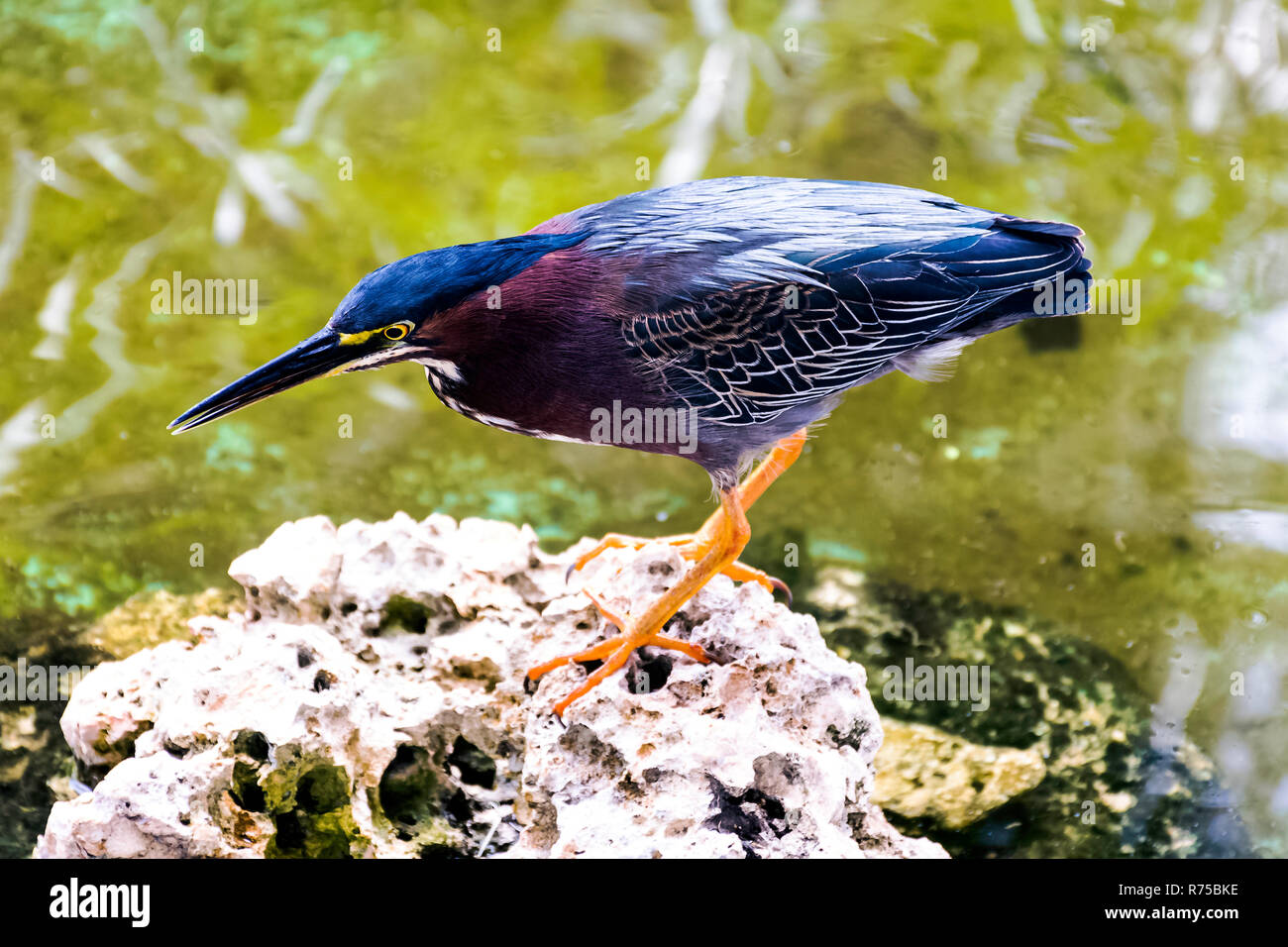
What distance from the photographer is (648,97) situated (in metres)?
3.83

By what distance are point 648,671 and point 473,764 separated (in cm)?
41

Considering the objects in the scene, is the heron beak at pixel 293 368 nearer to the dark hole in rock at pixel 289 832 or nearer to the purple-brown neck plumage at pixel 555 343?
the purple-brown neck plumage at pixel 555 343

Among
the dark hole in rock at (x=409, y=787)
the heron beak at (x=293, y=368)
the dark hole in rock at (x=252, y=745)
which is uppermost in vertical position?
the heron beak at (x=293, y=368)

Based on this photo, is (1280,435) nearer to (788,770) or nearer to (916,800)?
(916,800)

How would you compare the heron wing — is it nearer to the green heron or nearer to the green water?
the green heron

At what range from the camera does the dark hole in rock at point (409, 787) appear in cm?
217

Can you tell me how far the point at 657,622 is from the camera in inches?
88.4

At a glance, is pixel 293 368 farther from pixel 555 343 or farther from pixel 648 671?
pixel 648 671

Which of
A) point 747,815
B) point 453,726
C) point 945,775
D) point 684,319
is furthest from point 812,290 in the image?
point 945,775

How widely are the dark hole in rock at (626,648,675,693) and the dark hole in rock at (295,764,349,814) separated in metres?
0.59

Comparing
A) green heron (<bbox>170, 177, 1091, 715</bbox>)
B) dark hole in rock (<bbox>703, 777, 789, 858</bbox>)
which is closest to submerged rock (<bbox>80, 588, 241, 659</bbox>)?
green heron (<bbox>170, 177, 1091, 715</bbox>)

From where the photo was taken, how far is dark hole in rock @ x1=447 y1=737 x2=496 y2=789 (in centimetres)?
225

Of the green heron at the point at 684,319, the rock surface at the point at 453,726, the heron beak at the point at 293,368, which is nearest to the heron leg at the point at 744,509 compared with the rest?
the rock surface at the point at 453,726
